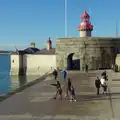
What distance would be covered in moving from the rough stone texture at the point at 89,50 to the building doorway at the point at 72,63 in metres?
0.63

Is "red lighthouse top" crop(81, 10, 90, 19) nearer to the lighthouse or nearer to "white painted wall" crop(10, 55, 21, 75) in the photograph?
the lighthouse

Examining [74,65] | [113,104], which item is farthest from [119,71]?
[113,104]

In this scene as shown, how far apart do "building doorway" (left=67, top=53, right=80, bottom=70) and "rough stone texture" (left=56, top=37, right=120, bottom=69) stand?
0.63 meters

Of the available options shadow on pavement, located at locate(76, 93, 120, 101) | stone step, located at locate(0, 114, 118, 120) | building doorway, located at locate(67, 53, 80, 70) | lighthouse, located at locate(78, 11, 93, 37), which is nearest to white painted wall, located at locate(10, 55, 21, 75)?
building doorway, located at locate(67, 53, 80, 70)

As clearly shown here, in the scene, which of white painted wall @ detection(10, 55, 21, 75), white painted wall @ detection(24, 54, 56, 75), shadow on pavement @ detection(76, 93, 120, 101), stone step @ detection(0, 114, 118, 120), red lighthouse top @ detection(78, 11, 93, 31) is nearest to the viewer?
stone step @ detection(0, 114, 118, 120)

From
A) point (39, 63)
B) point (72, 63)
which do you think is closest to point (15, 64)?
point (39, 63)

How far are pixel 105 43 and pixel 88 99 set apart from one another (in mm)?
27401

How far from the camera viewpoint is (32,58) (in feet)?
169

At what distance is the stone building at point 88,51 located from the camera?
141 ft

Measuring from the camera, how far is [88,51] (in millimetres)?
43156

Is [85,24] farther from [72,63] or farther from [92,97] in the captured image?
[92,97]

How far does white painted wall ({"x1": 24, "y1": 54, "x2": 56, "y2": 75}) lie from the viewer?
49656 millimetres

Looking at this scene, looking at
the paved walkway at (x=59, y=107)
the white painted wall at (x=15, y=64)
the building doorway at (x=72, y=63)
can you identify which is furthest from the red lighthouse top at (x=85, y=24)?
the paved walkway at (x=59, y=107)

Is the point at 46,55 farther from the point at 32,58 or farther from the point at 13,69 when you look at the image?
the point at 13,69
